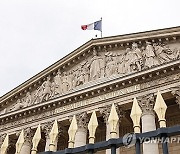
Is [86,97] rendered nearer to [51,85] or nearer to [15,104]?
[51,85]

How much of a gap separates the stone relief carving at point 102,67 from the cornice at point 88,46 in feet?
1.39

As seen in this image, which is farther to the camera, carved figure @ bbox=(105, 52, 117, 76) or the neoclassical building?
carved figure @ bbox=(105, 52, 117, 76)

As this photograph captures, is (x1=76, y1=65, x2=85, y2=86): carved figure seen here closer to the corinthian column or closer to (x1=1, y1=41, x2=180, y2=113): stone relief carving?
(x1=1, y1=41, x2=180, y2=113): stone relief carving

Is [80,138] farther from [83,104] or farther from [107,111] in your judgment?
[83,104]

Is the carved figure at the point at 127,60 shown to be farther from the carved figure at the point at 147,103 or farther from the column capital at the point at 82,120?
the column capital at the point at 82,120

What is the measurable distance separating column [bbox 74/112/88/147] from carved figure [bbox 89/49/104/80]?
9.30ft

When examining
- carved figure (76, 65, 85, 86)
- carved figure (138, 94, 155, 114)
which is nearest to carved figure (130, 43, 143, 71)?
carved figure (138, 94, 155, 114)

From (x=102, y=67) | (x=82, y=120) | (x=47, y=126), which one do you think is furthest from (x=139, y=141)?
(x=47, y=126)

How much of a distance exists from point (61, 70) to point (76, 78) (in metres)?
1.91

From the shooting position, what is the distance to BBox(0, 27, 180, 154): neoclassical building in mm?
18875

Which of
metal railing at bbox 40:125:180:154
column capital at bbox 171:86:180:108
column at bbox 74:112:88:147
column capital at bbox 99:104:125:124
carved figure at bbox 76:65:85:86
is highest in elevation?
carved figure at bbox 76:65:85:86

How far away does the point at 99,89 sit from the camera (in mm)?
20516

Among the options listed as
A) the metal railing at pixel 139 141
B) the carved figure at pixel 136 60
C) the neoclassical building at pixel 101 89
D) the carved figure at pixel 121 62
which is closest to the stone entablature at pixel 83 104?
the neoclassical building at pixel 101 89

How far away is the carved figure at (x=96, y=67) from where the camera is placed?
863 inches
